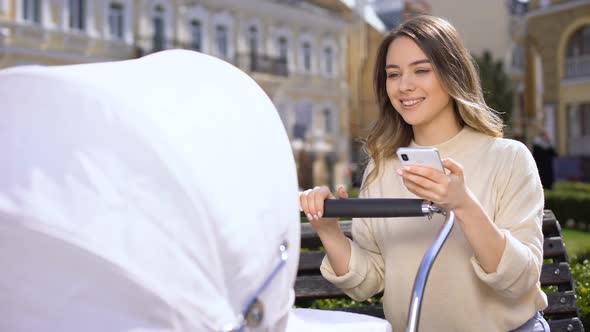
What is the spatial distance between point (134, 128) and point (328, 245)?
99 cm

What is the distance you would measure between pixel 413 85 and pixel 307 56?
2943 cm


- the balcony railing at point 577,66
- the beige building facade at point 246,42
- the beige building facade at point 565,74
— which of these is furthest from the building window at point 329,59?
the balcony railing at point 577,66

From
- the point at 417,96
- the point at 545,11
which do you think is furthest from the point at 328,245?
the point at 545,11

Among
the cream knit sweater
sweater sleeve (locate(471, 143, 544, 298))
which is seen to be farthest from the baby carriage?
the cream knit sweater

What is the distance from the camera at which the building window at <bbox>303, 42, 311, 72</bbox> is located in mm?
30812

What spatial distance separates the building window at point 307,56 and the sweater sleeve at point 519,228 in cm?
2910

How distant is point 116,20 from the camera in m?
24.4

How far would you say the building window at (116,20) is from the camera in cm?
2419

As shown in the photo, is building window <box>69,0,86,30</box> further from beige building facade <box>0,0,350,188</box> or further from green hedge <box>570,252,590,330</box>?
green hedge <box>570,252,590,330</box>

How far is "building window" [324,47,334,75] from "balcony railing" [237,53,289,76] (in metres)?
2.91

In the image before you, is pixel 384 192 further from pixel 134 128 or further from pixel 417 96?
pixel 134 128

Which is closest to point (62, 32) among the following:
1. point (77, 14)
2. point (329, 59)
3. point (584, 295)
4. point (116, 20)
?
point (77, 14)

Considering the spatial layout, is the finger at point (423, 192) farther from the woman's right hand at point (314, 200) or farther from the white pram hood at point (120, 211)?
the white pram hood at point (120, 211)

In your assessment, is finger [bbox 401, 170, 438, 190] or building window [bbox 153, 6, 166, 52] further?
building window [bbox 153, 6, 166, 52]
